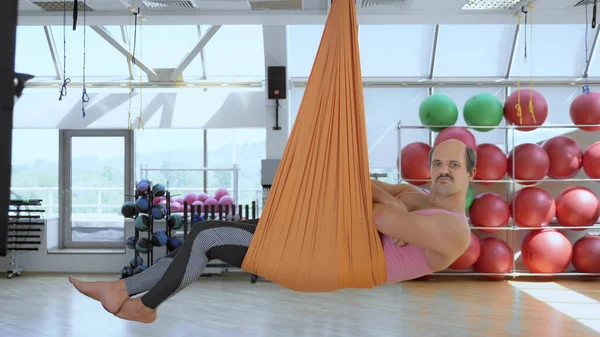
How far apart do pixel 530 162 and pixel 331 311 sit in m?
2.53

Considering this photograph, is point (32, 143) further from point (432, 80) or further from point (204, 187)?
point (432, 80)

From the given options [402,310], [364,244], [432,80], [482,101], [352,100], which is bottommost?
[402,310]

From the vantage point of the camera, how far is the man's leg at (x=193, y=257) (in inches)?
91.4

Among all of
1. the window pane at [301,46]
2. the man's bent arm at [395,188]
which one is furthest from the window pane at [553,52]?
the man's bent arm at [395,188]

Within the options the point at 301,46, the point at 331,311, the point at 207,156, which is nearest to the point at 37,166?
the point at 207,156

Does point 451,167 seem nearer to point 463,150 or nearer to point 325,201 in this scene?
point 463,150

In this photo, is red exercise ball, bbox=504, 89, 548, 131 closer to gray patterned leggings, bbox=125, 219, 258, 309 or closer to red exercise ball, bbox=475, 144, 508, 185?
red exercise ball, bbox=475, 144, 508, 185

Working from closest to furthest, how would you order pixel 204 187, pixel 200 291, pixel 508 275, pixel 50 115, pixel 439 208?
A: 1. pixel 439 208
2. pixel 200 291
3. pixel 508 275
4. pixel 50 115
5. pixel 204 187

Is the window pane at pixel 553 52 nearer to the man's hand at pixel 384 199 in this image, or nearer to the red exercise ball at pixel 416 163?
the red exercise ball at pixel 416 163

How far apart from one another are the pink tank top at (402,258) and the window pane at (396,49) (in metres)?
5.44

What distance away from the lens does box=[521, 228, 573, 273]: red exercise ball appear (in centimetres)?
600

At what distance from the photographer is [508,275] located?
627 cm

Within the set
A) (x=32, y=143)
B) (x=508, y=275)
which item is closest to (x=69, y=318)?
(x=32, y=143)

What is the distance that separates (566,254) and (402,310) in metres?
2.14
